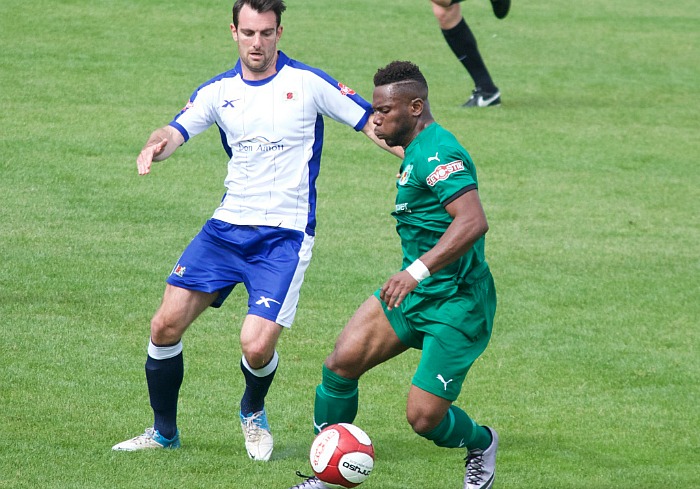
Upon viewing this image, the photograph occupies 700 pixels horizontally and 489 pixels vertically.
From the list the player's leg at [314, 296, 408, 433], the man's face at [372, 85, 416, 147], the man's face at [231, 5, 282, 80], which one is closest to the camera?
the man's face at [372, 85, 416, 147]

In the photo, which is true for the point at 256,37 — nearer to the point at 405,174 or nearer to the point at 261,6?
the point at 261,6

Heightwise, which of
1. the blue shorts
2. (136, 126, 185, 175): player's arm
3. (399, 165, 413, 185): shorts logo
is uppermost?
(399, 165, 413, 185): shorts logo

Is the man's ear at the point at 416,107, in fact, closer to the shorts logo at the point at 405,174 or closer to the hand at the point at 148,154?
the shorts logo at the point at 405,174

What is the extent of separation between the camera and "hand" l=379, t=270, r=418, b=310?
5723mm

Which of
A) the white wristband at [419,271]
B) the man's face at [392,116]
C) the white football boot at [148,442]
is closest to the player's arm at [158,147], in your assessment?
the man's face at [392,116]

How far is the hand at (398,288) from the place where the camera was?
225 inches

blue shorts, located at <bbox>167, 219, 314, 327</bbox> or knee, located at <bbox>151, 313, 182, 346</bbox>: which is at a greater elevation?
blue shorts, located at <bbox>167, 219, 314, 327</bbox>

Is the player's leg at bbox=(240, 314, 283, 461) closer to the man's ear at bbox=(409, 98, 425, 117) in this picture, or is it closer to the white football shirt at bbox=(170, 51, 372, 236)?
the white football shirt at bbox=(170, 51, 372, 236)

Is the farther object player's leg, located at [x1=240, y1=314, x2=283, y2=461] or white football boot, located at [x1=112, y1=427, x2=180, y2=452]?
white football boot, located at [x1=112, y1=427, x2=180, y2=452]

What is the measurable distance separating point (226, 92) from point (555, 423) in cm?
304

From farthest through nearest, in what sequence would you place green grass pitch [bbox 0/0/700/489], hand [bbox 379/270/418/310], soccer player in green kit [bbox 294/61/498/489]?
green grass pitch [bbox 0/0/700/489]
soccer player in green kit [bbox 294/61/498/489]
hand [bbox 379/270/418/310]

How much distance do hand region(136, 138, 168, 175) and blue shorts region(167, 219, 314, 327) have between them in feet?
1.77

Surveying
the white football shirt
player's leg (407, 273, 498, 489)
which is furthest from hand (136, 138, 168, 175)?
player's leg (407, 273, 498, 489)

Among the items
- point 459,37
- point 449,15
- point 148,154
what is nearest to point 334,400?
point 148,154
